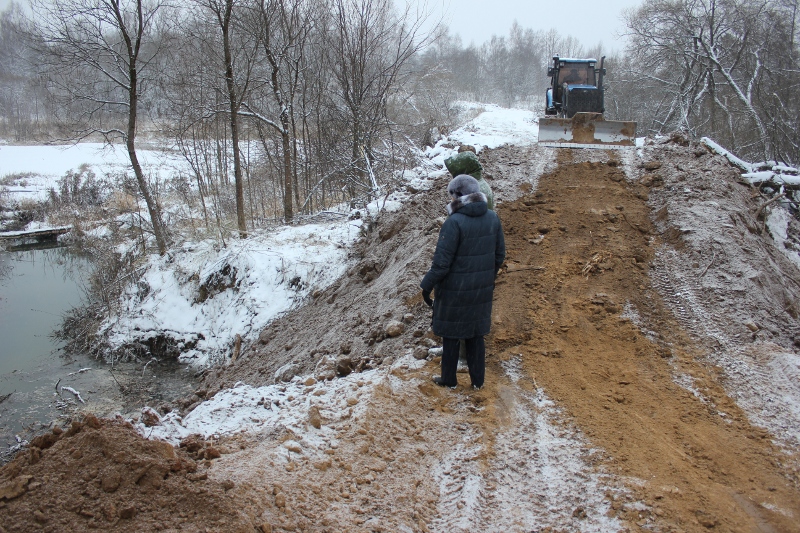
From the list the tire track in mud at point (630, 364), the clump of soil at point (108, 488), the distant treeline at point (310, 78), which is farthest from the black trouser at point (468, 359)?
the distant treeline at point (310, 78)

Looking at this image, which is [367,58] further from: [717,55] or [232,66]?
[717,55]

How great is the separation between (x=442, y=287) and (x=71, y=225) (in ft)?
69.3

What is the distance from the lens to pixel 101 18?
1109cm

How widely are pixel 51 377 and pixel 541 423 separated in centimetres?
972

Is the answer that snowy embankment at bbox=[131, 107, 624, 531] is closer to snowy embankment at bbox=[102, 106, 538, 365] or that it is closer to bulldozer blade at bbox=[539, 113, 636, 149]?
snowy embankment at bbox=[102, 106, 538, 365]

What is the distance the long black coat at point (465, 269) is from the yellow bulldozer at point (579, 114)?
25.6 ft

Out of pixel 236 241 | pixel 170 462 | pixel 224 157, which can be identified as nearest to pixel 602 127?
pixel 236 241

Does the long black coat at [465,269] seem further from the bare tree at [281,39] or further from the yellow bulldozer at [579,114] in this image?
the bare tree at [281,39]

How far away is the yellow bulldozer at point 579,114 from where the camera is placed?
10.7 meters

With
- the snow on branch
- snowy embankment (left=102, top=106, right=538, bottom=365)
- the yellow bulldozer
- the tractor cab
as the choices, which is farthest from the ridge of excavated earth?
the tractor cab

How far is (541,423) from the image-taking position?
3.50 meters

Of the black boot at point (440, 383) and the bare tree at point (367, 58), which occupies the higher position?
the bare tree at point (367, 58)

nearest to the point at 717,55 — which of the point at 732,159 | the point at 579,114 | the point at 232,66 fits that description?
the point at 579,114

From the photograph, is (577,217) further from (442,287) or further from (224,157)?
(224,157)
